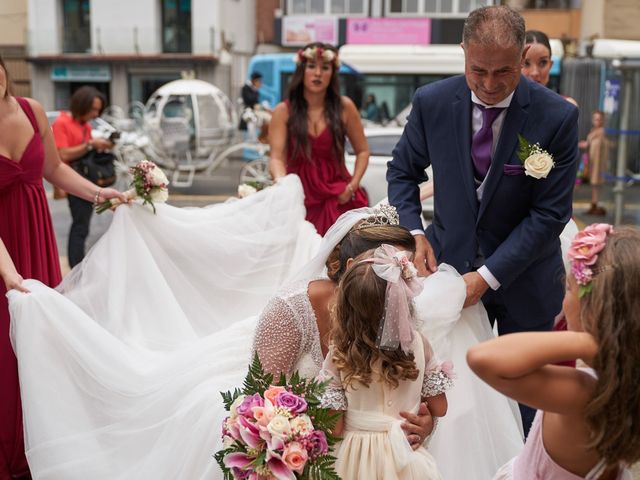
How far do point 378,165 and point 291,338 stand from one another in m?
8.19

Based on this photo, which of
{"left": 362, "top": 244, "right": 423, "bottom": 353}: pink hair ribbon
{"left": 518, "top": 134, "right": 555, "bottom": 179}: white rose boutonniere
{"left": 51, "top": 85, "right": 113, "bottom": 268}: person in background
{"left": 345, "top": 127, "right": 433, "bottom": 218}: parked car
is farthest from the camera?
{"left": 345, "top": 127, "right": 433, "bottom": 218}: parked car

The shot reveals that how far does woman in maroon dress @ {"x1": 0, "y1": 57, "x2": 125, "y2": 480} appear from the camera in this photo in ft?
14.5

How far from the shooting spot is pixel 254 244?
18.2 feet

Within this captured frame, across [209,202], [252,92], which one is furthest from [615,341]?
[252,92]

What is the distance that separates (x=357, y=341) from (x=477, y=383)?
102cm

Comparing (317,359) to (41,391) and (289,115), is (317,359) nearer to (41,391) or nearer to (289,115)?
(41,391)

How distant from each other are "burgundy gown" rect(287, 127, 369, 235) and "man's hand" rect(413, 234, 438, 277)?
95.7 inches

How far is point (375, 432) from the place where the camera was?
2951 mm

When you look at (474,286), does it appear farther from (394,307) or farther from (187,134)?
(187,134)

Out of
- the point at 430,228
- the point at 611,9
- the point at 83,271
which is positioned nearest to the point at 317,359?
the point at 430,228

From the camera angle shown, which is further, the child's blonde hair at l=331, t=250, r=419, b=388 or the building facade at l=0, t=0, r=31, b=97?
the building facade at l=0, t=0, r=31, b=97

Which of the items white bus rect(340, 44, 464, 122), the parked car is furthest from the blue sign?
white bus rect(340, 44, 464, 122)

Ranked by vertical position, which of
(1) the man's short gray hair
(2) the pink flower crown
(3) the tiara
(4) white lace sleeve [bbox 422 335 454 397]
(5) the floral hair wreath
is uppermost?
(1) the man's short gray hair

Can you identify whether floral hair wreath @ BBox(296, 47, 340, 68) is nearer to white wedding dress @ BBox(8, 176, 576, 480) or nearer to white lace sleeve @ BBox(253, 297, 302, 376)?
white wedding dress @ BBox(8, 176, 576, 480)
